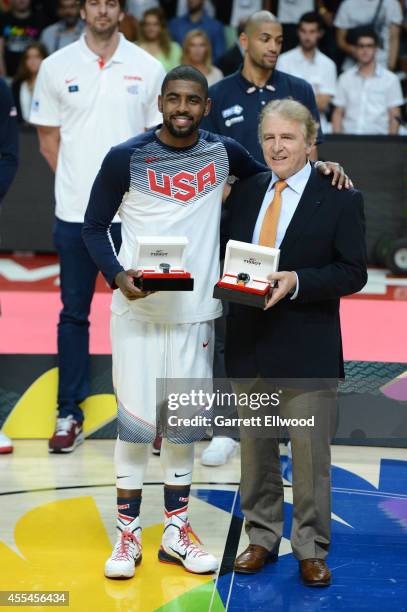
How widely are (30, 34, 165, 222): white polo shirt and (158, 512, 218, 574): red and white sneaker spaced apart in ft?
5.98

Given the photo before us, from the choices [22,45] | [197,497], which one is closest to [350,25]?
[22,45]

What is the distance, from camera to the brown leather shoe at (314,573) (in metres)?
4.03

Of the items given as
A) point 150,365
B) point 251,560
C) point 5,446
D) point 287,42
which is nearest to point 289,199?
point 150,365

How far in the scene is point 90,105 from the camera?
5.43 metres

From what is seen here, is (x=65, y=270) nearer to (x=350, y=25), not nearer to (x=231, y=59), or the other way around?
(x=231, y=59)

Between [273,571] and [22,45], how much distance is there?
807cm

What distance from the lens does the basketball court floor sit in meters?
3.98

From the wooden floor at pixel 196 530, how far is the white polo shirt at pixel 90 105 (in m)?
1.28

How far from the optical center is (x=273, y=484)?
13.8 feet

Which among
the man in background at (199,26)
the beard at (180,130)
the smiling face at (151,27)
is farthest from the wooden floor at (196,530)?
the man in background at (199,26)

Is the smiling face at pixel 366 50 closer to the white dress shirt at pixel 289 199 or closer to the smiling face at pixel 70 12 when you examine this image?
the smiling face at pixel 70 12

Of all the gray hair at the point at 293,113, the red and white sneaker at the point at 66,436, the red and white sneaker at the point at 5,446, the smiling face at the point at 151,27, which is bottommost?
the red and white sneaker at the point at 5,446

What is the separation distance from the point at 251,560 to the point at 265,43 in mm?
2501

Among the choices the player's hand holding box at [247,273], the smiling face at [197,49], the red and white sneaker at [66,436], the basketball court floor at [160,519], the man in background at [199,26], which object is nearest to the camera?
the player's hand holding box at [247,273]
